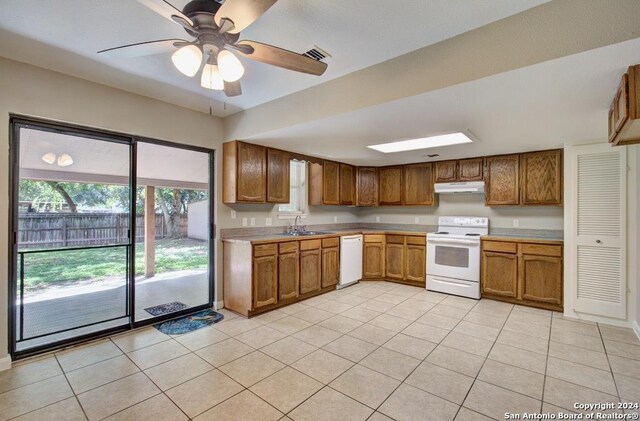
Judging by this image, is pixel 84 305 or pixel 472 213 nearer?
pixel 84 305

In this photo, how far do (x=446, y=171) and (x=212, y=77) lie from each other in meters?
4.09

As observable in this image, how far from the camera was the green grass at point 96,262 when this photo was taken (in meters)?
2.74

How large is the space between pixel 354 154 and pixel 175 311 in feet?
10.6

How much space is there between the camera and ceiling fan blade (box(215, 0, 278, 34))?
132 cm

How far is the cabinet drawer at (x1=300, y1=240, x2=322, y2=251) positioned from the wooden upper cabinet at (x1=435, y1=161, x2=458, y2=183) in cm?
231

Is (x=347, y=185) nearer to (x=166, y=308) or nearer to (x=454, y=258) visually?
(x=454, y=258)

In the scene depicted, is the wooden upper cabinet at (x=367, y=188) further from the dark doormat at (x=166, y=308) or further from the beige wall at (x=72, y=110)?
the dark doormat at (x=166, y=308)

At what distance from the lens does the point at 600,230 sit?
3430mm

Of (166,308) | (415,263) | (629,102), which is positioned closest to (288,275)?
(166,308)

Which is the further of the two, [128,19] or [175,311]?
[175,311]

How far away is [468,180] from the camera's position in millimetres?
4750

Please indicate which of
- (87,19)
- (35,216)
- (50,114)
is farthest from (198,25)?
(35,216)

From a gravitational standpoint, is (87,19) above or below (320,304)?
above

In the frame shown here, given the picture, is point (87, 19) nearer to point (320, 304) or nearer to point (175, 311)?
point (175, 311)
